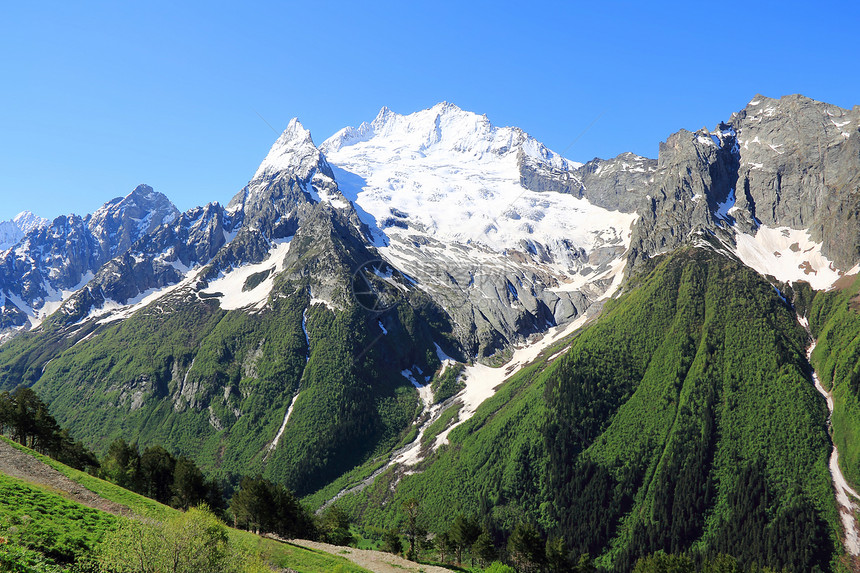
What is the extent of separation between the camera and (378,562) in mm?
76625

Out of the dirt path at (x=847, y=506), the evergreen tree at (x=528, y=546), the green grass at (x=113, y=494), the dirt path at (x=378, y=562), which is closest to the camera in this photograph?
the green grass at (x=113, y=494)

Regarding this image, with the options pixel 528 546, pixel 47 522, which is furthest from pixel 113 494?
pixel 528 546

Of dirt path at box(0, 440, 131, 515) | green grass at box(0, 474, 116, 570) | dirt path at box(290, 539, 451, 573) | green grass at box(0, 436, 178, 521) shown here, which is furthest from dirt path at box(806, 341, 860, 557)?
green grass at box(0, 474, 116, 570)

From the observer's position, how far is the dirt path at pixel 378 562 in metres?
72.9

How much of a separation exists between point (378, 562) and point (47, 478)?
1876 inches

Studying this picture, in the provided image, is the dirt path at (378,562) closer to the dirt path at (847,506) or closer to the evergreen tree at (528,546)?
the evergreen tree at (528,546)

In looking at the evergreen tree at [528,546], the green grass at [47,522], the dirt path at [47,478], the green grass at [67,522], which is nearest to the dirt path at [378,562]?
the green grass at [67,522]

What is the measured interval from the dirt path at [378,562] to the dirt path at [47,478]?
33.9m

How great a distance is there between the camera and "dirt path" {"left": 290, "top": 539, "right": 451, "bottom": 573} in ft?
239

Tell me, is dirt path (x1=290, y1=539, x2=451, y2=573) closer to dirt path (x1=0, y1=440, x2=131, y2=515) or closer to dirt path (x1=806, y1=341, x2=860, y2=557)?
dirt path (x1=0, y1=440, x2=131, y2=515)

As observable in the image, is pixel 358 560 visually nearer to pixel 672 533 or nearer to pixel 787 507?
pixel 672 533

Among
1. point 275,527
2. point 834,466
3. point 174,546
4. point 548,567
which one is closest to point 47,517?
point 174,546

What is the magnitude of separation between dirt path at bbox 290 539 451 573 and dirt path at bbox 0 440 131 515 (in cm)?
3391

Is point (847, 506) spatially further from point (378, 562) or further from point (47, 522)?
point (47, 522)
